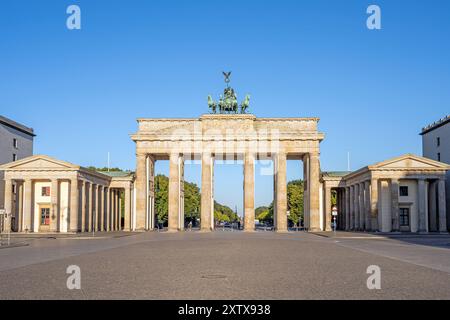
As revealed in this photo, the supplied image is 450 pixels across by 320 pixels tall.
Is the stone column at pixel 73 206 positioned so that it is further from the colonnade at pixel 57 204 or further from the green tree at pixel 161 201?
the green tree at pixel 161 201

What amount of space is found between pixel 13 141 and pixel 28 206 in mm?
16379

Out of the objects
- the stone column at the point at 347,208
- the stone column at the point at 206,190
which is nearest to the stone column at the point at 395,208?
the stone column at the point at 347,208

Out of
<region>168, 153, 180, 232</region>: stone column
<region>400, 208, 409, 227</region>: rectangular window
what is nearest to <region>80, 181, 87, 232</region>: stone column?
<region>168, 153, 180, 232</region>: stone column

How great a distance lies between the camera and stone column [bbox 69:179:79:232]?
74.1 metres

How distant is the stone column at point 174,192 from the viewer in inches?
3388

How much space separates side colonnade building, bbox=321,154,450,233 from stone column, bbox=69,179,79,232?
37127 millimetres

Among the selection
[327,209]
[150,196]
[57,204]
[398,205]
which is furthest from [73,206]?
[398,205]

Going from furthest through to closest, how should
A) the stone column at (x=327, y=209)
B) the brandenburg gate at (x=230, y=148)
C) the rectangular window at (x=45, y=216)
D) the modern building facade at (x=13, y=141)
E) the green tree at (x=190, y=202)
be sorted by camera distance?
the green tree at (x=190, y=202), the stone column at (x=327, y=209), the brandenburg gate at (x=230, y=148), the modern building facade at (x=13, y=141), the rectangular window at (x=45, y=216)

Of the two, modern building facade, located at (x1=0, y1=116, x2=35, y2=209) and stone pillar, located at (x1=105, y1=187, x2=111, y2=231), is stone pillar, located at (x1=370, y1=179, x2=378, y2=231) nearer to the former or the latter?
stone pillar, located at (x1=105, y1=187, x2=111, y2=231)

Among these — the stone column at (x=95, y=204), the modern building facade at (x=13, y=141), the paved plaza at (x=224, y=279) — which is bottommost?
the paved plaza at (x=224, y=279)

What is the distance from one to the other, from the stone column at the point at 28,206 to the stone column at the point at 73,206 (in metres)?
6.08

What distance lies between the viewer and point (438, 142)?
305ft
